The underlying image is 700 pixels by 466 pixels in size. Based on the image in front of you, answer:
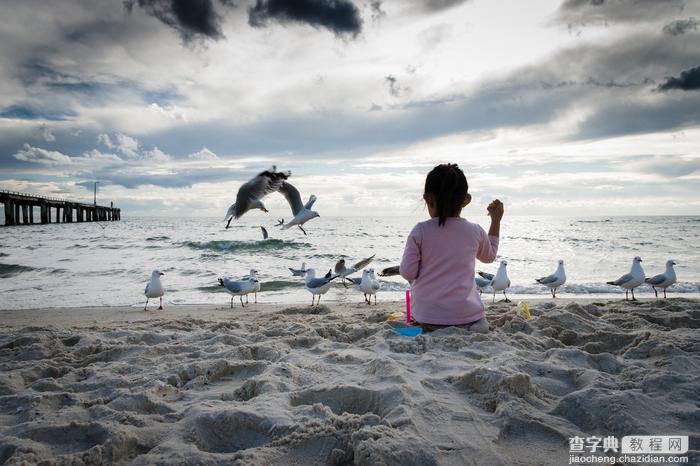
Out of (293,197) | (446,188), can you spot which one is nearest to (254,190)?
(293,197)

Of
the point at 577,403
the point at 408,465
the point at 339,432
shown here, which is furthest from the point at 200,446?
the point at 577,403

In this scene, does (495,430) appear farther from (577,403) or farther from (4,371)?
(4,371)

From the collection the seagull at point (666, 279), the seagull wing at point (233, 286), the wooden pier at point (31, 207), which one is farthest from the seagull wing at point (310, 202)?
the wooden pier at point (31, 207)

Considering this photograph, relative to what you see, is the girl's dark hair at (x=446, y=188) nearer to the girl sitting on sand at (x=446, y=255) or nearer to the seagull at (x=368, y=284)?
the girl sitting on sand at (x=446, y=255)

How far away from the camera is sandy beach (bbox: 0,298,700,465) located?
5.65ft

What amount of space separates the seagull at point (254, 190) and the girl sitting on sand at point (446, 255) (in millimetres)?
2043

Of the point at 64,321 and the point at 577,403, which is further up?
the point at 577,403

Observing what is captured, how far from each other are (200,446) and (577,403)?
1.74 m

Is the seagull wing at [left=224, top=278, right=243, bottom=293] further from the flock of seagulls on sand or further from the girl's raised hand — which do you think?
the girl's raised hand

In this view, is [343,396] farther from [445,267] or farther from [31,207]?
[31,207]

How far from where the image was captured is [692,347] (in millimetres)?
2918

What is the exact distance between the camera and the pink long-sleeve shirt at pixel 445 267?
Result: 3.30 meters

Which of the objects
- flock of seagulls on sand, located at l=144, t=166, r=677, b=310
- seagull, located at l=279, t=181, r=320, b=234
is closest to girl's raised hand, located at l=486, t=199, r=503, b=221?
flock of seagulls on sand, located at l=144, t=166, r=677, b=310

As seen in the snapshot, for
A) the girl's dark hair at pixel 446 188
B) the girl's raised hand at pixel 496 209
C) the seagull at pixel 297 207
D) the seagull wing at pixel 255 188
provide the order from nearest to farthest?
the girl's dark hair at pixel 446 188, the girl's raised hand at pixel 496 209, the seagull wing at pixel 255 188, the seagull at pixel 297 207
